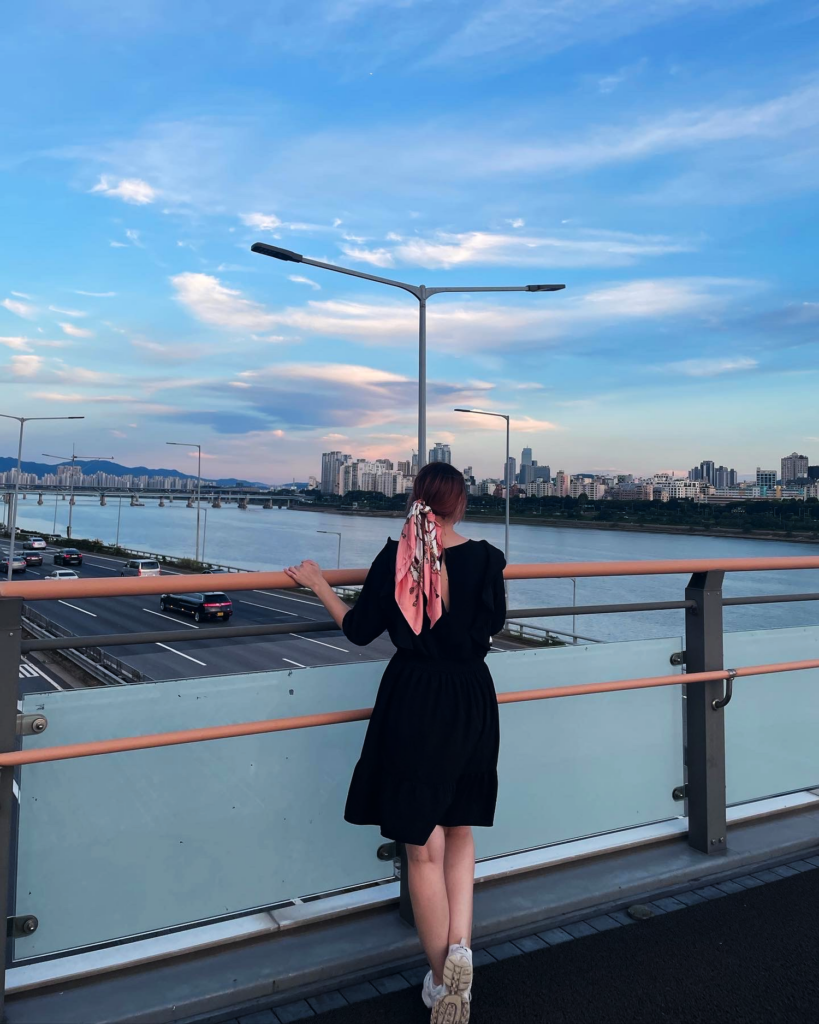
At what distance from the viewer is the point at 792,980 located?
240 centimetres

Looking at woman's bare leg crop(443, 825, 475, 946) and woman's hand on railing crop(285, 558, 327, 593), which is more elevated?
woman's hand on railing crop(285, 558, 327, 593)

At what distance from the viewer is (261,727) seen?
95.0 inches

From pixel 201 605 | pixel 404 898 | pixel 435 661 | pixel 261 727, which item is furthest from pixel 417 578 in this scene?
pixel 201 605

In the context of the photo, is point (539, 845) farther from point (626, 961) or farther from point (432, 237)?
point (432, 237)

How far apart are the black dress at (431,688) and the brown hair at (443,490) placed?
0.11 meters

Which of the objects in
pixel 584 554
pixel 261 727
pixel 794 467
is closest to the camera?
pixel 261 727

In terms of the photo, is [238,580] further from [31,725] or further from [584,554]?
[584,554]

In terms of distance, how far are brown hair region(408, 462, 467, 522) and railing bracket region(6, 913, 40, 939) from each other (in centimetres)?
151

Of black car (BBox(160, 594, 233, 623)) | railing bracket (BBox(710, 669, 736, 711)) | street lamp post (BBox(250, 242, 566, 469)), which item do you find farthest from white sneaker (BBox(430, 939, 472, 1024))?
black car (BBox(160, 594, 233, 623))

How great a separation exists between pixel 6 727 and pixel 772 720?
3.12 metres

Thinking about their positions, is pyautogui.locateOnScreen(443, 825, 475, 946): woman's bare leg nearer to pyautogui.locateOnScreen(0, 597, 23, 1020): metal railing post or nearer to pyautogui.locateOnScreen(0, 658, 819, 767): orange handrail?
pyautogui.locateOnScreen(0, 658, 819, 767): orange handrail

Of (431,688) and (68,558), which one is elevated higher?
(431,688)

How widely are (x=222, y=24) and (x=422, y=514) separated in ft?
44.0

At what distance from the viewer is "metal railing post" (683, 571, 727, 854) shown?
130 inches
